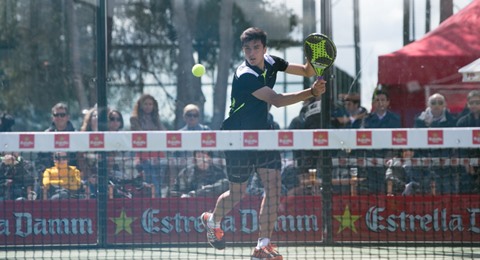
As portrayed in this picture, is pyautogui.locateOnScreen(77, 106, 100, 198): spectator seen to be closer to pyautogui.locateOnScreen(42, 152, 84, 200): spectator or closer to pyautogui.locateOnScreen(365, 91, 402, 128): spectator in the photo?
pyautogui.locateOnScreen(42, 152, 84, 200): spectator

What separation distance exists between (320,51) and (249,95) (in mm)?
633

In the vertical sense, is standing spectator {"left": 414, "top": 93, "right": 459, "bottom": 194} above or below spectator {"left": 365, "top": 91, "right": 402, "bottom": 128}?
below

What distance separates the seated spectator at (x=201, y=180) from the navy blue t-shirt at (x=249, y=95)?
196 centimetres

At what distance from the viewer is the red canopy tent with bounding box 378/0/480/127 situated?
392 inches

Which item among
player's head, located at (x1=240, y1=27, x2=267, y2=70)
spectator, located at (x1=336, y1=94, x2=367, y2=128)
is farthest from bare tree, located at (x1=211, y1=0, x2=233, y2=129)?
player's head, located at (x1=240, y1=27, x2=267, y2=70)

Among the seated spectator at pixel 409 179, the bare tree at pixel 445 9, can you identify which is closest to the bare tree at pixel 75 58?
the seated spectator at pixel 409 179

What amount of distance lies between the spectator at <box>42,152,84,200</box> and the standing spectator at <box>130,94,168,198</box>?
65 centimetres

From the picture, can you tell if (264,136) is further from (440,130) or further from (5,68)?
(5,68)

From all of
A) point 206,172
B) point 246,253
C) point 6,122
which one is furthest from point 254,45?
point 6,122

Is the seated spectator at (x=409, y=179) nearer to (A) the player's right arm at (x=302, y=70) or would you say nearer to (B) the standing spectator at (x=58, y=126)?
(A) the player's right arm at (x=302, y=70)

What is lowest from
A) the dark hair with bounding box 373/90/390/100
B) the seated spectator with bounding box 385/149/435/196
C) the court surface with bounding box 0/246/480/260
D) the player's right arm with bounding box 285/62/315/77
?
the court surface with bounding box 0/246/480/260

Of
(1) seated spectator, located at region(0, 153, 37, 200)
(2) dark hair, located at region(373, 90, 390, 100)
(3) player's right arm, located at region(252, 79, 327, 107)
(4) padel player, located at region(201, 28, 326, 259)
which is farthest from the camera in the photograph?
(2) dark hair, located at region(373, 90, 390, 100)

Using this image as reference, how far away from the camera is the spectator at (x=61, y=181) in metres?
9.49

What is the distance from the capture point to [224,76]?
33.4 ft
